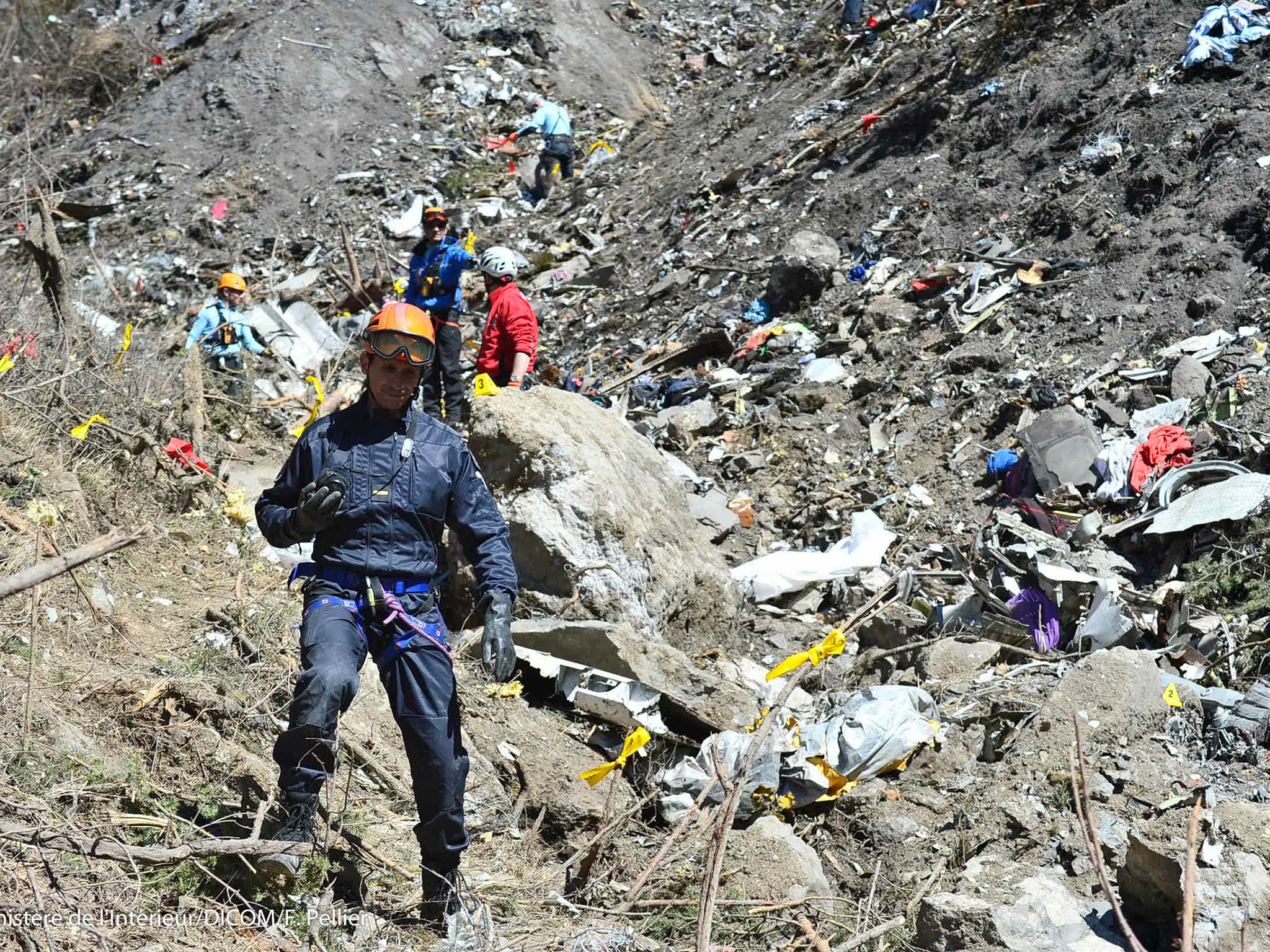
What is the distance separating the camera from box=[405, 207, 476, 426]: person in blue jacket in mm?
6914

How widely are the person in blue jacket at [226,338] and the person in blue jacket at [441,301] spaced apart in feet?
6.28

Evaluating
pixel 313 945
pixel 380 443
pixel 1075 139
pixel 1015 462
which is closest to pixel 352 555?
pixel 380 443

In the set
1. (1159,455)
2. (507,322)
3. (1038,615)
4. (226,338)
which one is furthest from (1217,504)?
(226,338)

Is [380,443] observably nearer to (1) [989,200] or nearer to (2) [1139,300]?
(2) [1139,300]

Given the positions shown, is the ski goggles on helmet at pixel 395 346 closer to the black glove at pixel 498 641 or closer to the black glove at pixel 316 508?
the black glove at pixel 316 508

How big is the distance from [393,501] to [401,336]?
0.48 meters

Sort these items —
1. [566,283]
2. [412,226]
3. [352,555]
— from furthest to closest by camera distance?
[412,226] → [566,283] → [352,555]

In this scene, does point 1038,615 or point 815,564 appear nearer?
point 1038,615

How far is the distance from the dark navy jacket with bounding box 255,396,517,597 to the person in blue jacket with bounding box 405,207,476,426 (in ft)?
12.2

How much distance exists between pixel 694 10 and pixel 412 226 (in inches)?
354

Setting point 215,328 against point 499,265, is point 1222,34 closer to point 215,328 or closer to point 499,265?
point 499,265

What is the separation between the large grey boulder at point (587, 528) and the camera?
16.7ft

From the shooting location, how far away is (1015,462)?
664 cm

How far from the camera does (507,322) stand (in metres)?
6.58
